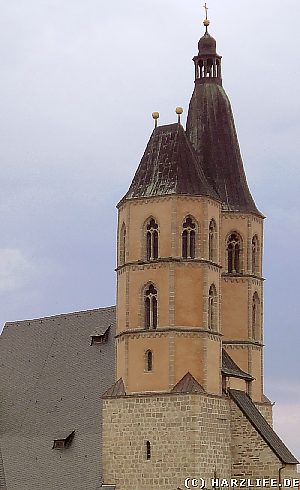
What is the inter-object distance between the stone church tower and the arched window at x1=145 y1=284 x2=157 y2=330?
39 mm

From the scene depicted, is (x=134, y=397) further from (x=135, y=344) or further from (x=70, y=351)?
(x=70, y=351)

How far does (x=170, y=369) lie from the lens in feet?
186

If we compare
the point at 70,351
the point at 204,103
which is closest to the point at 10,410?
the point at 70,351

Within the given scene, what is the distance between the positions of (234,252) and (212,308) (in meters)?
6.09

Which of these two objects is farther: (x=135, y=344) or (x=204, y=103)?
(x=204, y=103)

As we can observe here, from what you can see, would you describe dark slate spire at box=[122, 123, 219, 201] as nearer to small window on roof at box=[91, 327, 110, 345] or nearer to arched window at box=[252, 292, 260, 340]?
arched window at box=[252, 292, 260, 340]

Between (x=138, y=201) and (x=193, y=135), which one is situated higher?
(x=193, y=135)

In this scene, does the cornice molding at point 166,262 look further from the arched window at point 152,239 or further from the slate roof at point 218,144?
the slate roof at point 218,144

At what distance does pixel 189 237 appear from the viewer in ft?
191

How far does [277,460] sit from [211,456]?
299cm

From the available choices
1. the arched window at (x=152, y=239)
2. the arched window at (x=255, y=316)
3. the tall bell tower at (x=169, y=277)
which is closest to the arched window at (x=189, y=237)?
the tall bell tower at (x=169, y=277)

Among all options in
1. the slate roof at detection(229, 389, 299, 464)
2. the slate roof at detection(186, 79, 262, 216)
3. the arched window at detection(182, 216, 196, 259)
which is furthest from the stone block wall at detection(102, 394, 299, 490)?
the slate roof at detection(186, 79, 262, 216)

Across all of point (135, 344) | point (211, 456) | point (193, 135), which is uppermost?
point (193, 135)

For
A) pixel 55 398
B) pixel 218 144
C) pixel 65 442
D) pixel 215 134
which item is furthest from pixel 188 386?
pixel 215 134
